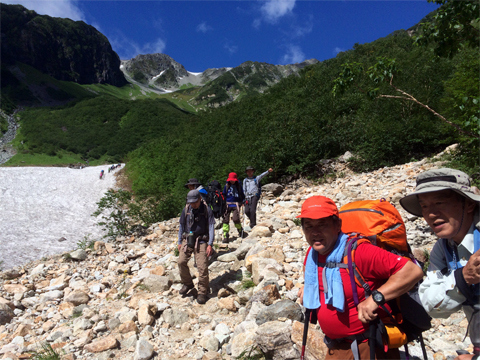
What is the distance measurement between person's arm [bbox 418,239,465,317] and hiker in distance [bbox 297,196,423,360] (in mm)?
97

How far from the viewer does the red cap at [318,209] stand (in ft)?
6.27

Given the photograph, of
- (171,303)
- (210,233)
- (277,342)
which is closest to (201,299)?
(171,303)

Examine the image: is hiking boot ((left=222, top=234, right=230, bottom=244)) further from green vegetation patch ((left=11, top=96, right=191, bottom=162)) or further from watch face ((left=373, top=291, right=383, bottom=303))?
green vegetation patch ((left=11, top=96, right=191, bottom=162))

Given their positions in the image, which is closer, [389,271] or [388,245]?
[389,271]

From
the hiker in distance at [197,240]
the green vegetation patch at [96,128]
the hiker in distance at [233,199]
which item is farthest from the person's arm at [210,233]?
the green vegetation patch at [96,128]

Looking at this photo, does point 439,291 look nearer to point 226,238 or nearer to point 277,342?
point 277,342

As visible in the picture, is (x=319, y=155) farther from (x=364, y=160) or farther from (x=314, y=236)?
(x=314, y=236)

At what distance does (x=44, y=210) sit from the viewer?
20.2 meters

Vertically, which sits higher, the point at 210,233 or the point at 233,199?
the point at 233,199

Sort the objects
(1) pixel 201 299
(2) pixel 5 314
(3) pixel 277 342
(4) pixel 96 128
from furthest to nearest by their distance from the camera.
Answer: (4) pixel 96 128, (2) pixel 5 314, (1) pixel 201 299, (3) pixel 277 342

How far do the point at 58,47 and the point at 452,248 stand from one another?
173 metres

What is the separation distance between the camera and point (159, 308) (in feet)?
16.1

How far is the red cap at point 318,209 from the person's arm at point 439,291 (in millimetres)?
631

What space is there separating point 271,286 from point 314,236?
247cm
